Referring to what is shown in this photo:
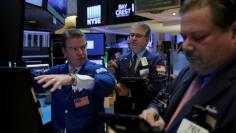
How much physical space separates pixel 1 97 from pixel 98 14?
7.78m

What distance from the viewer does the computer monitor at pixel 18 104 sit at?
151cm

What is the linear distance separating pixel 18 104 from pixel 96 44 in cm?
424

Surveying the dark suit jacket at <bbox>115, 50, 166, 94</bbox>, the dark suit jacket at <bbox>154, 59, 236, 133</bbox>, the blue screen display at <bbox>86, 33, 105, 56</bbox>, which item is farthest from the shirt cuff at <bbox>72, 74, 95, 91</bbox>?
the blue screen display at <bbox>86, 33, 105, 56</bbox>

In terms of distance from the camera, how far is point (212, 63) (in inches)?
54.3

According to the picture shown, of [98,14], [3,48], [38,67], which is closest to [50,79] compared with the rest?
[3,48]

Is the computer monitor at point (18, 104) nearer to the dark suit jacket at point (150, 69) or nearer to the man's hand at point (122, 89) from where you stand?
the man's hand at point (122, 89)

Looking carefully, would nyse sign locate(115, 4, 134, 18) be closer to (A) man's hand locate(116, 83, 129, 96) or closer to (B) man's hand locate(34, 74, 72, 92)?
(A) man's hand locate(116, 83, 129, 96)

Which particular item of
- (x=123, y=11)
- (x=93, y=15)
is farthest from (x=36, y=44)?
(x=93, y=15)

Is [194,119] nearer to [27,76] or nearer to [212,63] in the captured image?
[212,63]

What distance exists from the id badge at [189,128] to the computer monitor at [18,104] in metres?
0.64

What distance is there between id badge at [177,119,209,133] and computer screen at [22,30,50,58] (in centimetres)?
213

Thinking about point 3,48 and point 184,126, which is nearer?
point 184,126

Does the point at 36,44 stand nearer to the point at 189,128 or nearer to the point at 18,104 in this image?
the point at 18,104

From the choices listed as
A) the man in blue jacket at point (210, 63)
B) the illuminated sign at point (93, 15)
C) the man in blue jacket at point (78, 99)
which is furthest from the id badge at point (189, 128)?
the illuminated sign at point (93, 15)
